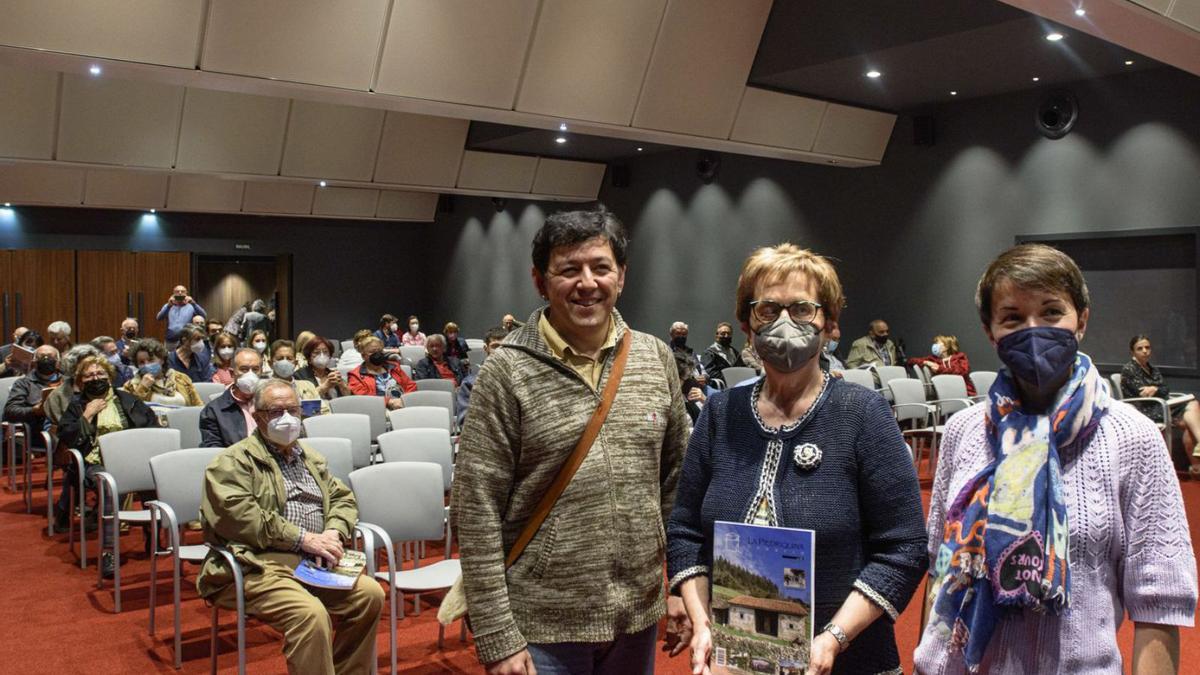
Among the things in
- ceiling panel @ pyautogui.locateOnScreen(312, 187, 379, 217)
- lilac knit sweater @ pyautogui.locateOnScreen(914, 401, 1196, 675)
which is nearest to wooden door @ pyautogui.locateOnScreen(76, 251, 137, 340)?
ceiling panel @ pyautogui.locateOnScreen(312, 187, 379, 217)

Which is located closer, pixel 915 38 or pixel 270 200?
pixel 915 38

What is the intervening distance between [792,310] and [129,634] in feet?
13.8

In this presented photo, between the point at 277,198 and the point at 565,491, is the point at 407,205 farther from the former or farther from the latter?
the point at 565,491

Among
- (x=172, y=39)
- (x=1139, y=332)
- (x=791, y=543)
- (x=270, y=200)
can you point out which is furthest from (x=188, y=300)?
(x=791, y=543)

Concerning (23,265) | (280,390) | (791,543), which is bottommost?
(23,265)

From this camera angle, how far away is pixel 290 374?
7117 millimetres

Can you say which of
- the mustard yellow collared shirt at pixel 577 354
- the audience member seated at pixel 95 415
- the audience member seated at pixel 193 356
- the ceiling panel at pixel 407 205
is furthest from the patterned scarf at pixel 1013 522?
the ceiling panel at pixel 407 205

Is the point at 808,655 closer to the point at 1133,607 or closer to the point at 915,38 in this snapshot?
the point at 1133,607

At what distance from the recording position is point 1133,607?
145cm

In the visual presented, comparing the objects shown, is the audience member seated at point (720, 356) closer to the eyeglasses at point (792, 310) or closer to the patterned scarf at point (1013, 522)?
the eyeglasses at point (792, 310)

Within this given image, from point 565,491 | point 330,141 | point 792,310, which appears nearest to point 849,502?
point 792,310

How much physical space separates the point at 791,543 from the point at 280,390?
281cm

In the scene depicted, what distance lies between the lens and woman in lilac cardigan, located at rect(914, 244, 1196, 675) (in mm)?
1432

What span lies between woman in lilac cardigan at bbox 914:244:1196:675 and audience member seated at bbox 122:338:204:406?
6.74 meters
